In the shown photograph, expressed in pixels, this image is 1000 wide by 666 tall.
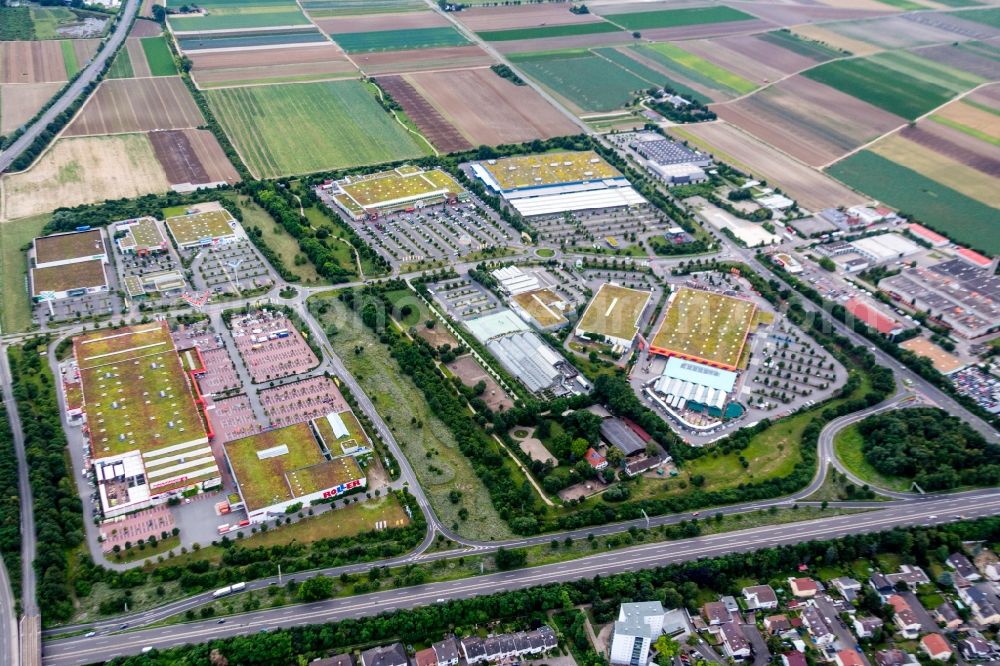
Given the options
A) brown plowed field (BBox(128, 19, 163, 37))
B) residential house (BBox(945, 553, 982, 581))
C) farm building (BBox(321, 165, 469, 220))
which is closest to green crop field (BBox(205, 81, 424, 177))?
farm building (BBox(321, 165, 469, 220))

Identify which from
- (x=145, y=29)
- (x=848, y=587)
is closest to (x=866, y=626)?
(x=848, y=587)

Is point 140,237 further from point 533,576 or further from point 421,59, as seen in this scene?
point 421,59

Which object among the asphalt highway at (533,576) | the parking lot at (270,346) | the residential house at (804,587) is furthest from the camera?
the parking lot at (270,346)

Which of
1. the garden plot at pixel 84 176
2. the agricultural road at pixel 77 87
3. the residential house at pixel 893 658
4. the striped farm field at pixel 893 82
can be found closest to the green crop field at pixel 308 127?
the garden plot at pixel 84 176

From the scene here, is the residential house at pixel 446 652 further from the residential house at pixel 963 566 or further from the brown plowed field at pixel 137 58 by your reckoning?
the brown plowed field at pixel 137 58

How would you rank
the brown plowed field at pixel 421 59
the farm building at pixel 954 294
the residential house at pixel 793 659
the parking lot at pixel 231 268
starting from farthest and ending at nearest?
the brown plowed field at pixel 421 59 < the parking lot at pixel 231 268 < the farm building at pixel 954 294 < the residential house at pixel 793 659

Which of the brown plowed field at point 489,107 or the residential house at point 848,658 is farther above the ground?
the brown plowed field at point 489,107

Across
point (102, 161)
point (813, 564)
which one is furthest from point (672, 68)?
point (813, 564)
